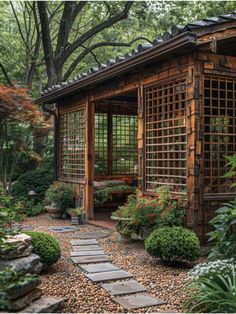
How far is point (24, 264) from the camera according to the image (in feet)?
12.4

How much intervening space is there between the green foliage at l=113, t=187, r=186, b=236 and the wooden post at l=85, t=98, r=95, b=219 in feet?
8.14

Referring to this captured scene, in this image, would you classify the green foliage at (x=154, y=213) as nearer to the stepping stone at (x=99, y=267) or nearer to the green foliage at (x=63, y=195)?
A: the stepping stone at (x=99, y=267)

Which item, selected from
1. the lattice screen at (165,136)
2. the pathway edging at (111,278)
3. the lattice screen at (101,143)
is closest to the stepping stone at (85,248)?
the pathway edging at (111,278)

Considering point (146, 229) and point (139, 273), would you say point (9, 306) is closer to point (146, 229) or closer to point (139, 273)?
point (139, 273)

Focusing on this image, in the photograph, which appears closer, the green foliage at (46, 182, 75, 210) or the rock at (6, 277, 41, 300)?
the rock at (6, 277, 41, 300)

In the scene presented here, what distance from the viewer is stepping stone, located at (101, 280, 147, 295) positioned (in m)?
3.88

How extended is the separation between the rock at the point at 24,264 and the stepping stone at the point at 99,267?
0.82 meters

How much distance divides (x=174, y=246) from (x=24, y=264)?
1786 mm

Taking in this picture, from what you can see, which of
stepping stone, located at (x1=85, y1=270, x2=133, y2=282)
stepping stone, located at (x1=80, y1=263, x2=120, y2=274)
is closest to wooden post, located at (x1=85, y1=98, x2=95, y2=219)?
stepping stone, located at (x1=80, y1=263, x2=120, y2=274)

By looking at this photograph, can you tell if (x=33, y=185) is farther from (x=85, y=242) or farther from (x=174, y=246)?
(x=174, y=246)

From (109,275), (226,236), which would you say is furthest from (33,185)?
(226,236)

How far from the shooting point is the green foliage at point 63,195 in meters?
8.84

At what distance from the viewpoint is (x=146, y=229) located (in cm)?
590

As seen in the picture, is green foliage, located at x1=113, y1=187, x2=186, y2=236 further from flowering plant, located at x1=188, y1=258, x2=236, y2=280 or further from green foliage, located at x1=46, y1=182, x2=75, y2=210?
green foliage, located at x1=46, y1=182, x2=75, y2=210
